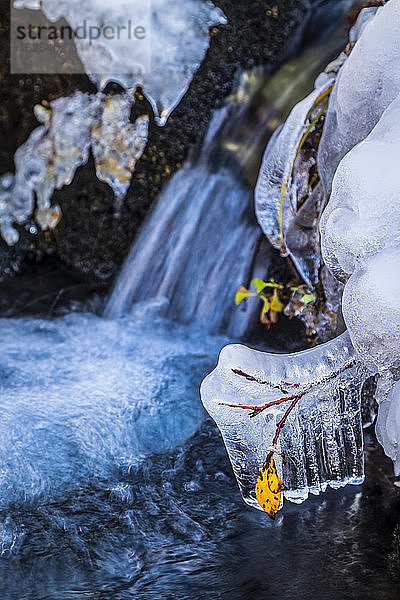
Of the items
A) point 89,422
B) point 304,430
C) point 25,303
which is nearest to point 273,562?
point 304,430

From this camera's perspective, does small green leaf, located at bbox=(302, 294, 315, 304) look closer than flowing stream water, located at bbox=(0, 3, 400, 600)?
No

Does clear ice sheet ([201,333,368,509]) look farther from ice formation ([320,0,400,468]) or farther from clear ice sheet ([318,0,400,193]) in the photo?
clear ice sheet ([318,0,400,193])

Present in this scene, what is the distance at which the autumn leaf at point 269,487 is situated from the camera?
1425 mm

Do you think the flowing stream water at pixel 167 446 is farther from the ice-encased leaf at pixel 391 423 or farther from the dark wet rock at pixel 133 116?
the ice-encased leaf at pixel 391 423

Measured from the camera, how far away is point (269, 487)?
1.43m

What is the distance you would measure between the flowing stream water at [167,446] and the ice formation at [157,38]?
0.25 m

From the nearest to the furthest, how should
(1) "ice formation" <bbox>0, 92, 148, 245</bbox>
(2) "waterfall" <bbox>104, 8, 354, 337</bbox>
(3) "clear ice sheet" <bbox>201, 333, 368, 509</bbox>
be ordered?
(3) "clear ice sheet" <bbox>201, 333, 368, 509</bbox> → (2) "waterfall" <bbox>104, 8, 354, 337</bbox> → (1) "ice formation" <bbox>0, 92, 148, 245</bbox>

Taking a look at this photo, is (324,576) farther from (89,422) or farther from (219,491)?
(89,422)

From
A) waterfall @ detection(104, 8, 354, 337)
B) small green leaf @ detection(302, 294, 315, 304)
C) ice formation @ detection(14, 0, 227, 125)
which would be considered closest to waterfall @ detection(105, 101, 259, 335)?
waterfall @ detection(104, 8, 354, 337)

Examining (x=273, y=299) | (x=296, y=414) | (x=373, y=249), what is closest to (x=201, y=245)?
(x=273, y=299)

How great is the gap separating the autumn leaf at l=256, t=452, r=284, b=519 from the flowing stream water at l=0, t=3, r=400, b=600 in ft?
0.35

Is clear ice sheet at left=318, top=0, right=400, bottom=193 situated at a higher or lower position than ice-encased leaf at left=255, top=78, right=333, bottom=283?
higher

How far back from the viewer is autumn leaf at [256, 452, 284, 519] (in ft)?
4.67

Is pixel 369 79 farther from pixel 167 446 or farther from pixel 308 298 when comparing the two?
pixel 167 446
